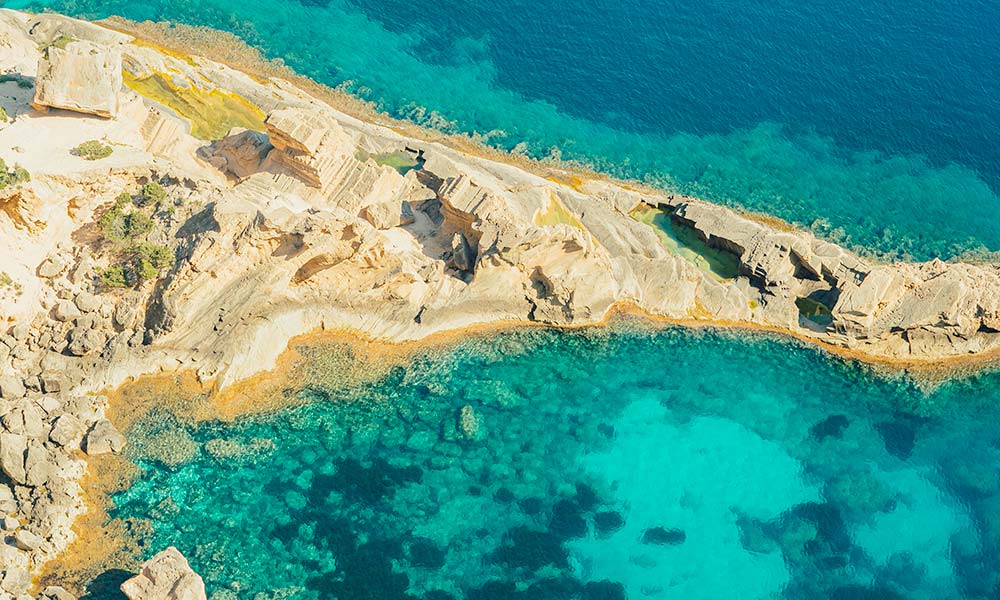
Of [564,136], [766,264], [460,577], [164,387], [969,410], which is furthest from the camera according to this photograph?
[564,136]

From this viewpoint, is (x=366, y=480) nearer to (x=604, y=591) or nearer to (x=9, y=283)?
(x=604, y=591)

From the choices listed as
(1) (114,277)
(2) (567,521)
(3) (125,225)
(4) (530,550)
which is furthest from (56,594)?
(2) (567,521)

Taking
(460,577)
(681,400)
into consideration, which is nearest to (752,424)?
(681,400)

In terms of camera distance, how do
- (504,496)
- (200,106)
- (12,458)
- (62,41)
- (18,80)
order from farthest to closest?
(200,106), (62,41), (18,80), (504,496), (12,458)

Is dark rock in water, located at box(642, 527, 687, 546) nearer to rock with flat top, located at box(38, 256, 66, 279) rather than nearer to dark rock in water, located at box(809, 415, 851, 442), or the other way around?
dark rock in water, located at box(809, 415, 851, 442)

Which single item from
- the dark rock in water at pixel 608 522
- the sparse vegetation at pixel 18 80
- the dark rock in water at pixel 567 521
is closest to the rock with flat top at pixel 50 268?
the sparse vegetation at pixel 18 80

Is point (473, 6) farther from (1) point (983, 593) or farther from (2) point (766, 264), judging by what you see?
(1) point (983, 593)

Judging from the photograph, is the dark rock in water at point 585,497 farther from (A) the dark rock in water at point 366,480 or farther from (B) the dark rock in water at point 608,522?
(A) the dark rock in water at point 366,480
